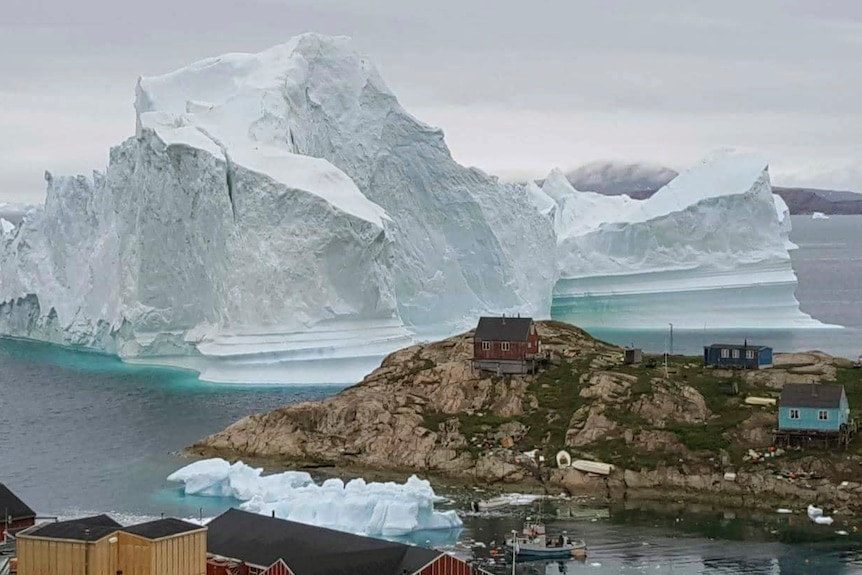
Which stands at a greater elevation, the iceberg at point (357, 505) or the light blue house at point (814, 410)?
the light blue house at point (814, 410)

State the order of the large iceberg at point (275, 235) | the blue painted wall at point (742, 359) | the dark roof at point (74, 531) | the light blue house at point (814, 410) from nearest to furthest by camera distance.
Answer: the dark roof at point (74, 531), the light blue house at point (814, 410), the blue painted wall at point (742, 359), the large iceberg at point (275, 235)

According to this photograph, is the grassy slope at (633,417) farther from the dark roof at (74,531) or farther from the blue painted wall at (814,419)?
the dark roof at (74,531)

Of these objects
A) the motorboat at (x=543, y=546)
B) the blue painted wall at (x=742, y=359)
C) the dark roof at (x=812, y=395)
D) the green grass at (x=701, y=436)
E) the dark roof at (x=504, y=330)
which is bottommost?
the motorboat at (x=543, y=546)

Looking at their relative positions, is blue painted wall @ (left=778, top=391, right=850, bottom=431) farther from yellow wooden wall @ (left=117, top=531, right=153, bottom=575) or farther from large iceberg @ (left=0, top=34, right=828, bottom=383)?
large iceberg @ (left=0, top=34, right=828, bottom=383)

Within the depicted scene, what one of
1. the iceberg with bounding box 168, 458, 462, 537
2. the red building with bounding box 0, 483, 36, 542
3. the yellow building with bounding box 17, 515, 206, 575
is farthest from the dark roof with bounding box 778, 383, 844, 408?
the yellow building with bounding box 17, 515, 206, 575

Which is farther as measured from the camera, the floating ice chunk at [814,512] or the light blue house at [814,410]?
the light blue house at [814,410]

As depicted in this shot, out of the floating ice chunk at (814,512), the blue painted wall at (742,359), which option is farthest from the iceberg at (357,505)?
the blue painted wall at (742,359)

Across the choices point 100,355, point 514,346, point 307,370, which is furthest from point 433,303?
point 514,346

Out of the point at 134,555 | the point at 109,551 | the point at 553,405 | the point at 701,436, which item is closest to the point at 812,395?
the point at 701,436

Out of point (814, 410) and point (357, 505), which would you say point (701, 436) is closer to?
point (814, 410)
